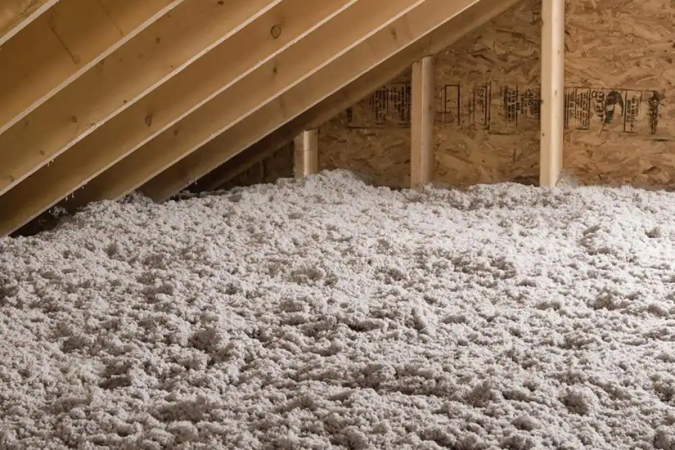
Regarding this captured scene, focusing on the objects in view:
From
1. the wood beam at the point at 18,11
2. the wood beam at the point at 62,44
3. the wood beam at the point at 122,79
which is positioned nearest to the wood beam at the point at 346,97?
the wood beam at the point at 122,79

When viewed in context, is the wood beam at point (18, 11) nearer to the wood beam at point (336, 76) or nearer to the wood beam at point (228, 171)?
the wood beam at point (336, 76)

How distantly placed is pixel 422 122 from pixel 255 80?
3.28 ft

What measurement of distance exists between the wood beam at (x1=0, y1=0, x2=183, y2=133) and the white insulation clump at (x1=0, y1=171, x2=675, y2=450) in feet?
1.99

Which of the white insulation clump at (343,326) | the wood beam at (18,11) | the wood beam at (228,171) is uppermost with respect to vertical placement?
the wood beam at (18,11)

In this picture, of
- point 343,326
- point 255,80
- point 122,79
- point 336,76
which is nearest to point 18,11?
point 122,79

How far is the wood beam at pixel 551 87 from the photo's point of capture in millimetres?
3797

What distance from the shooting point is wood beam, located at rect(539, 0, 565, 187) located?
3.80m

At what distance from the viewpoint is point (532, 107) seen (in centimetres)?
412

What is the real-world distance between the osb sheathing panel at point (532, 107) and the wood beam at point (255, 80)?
35.4 inches

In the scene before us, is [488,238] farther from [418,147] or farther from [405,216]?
[418,147]

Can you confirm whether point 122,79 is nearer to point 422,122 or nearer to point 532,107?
point 422,122

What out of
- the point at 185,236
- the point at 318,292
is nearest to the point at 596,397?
the point at 318,292

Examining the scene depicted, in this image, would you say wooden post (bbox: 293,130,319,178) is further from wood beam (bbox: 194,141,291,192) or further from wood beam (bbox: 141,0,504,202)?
wood beam (bbox: 141,0,504,202)

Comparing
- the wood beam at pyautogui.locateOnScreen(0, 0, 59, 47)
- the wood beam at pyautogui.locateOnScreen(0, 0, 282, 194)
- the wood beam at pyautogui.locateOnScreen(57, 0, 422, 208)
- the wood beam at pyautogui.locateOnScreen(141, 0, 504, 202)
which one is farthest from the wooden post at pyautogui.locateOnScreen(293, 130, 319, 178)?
the wood beam at pyautogui.locateOnScreen(0, 0, 59, 47)
